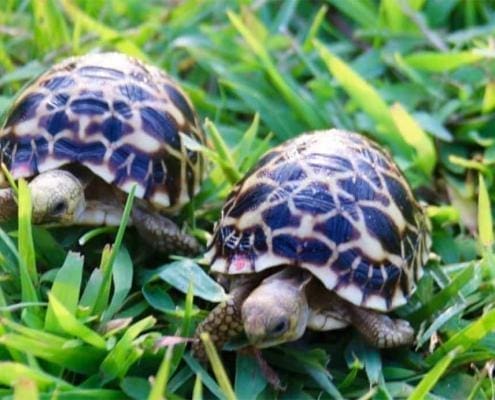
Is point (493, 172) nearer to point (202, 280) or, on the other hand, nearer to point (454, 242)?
point (454, 242)

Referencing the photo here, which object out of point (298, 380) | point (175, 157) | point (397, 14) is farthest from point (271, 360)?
point (397, 14)

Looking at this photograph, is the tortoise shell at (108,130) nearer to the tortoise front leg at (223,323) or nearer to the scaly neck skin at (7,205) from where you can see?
the scaly neck skin at (7,205)

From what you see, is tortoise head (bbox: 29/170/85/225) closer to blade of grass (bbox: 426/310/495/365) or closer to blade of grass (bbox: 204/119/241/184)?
blade of grass (bbox: 204/119/241/184)

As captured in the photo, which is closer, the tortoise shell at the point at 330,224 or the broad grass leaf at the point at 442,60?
the tortoise shell at the point at 330,224

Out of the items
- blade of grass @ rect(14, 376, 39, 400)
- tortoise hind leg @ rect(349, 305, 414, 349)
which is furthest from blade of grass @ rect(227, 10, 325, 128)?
blade of grass @ rect(14, 376, 39, 400)

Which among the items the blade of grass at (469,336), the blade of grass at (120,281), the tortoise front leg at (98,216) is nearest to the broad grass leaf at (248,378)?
the blade of grass at (120,281)

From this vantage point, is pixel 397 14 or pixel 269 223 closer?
pixel 269 223
